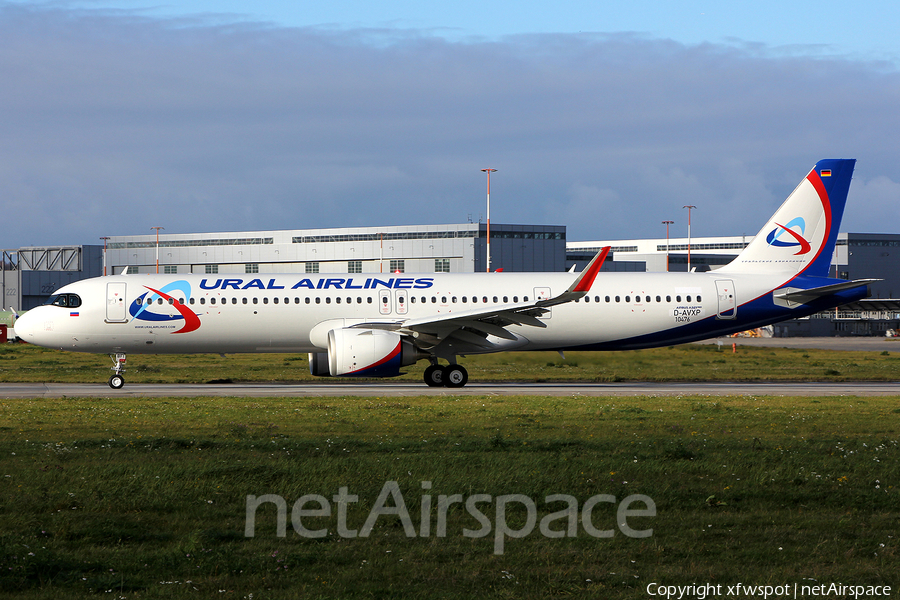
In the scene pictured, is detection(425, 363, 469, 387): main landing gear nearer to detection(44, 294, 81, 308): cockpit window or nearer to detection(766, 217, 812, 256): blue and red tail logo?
detection(44, 294, 81, 308): cockpit window

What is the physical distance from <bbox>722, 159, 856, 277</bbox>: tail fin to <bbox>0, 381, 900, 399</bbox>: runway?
4.08m

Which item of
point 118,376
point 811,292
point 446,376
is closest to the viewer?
point 118,376

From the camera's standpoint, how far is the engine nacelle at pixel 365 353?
25344 millimetres

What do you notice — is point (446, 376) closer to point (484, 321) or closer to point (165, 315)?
point (484, 321)

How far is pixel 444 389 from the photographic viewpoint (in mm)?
26984

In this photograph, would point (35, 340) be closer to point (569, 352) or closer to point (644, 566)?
point (569, 352)

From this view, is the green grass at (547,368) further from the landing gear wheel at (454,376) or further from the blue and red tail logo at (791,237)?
the blue and red tail logo at (791,237)

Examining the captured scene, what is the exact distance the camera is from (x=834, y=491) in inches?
405

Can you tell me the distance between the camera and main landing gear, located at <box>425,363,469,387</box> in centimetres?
2770

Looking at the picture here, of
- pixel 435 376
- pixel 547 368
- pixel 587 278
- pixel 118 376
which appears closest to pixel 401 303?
pixel 435 376

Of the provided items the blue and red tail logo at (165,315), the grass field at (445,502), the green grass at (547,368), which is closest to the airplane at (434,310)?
the blue and red tail logo at (165,315)

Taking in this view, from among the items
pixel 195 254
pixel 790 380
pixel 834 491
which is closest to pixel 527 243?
pixel 195 254

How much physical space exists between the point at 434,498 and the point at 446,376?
59.2ft

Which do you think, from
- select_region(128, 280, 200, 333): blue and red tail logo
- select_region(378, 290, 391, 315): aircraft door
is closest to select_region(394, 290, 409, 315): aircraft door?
select_region(378, 290, 391, 315): aircraft door
